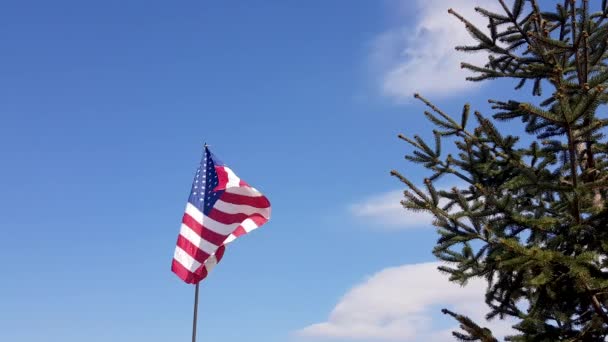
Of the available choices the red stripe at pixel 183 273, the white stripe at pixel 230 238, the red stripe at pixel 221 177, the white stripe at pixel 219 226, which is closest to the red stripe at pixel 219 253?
the white stripe at pixel 230 238

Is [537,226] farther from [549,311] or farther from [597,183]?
[549,311]

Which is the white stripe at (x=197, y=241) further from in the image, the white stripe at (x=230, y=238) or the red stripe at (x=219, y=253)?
the red stripe at (x=219, y=253)

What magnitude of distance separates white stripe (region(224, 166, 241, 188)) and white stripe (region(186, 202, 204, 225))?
2.58ft

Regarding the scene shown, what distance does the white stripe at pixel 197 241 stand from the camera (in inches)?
460

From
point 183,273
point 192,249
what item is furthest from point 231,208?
point 183,273

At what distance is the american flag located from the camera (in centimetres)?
1162

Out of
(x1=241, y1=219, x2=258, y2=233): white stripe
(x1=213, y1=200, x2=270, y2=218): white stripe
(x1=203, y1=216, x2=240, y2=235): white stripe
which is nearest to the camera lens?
(x1=203, y1=216, x2=240, y2=235): white stripe

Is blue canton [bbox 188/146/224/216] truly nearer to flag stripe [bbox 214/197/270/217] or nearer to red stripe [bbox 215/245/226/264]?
flag stripe [bbox 214/197/270/217]

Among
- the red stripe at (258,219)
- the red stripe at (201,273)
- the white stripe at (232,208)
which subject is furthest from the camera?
the red stripe at (258,219)

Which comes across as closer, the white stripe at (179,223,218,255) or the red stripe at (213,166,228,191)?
the white stripe at (179,223,218,255)

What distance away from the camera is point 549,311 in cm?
803

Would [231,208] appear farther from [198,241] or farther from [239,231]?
[198,241]

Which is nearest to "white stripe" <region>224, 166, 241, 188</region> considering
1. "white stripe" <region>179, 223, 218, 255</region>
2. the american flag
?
the american flag

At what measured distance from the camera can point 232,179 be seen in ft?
40.6
